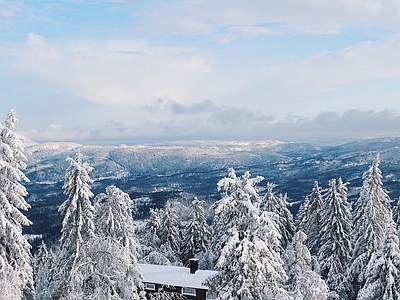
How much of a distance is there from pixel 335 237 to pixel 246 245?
2335 cm

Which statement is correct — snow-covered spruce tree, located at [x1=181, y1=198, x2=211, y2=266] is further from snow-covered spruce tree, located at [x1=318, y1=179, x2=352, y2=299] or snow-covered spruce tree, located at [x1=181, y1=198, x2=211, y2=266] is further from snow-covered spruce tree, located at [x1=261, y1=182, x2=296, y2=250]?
snow-covered spruce tree, located at [x1=318, y1=179, x2=352, y2=299]

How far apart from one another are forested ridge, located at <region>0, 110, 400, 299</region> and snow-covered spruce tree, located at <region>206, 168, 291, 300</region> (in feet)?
0.14

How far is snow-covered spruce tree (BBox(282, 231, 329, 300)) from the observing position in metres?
23.8

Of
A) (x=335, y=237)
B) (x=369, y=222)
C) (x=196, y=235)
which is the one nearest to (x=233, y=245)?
(x=369, y=222)

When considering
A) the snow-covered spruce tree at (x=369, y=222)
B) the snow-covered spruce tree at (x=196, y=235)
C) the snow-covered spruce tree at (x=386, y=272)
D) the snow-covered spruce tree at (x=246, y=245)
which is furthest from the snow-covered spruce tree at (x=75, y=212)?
the snow-covered spruce tree at (x=196, y=235)

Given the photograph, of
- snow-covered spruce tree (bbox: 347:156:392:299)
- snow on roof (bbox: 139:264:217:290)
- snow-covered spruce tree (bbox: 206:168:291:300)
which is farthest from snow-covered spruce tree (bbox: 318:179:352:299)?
snow-covered spruce tree (bbox: 206:168:291:300)

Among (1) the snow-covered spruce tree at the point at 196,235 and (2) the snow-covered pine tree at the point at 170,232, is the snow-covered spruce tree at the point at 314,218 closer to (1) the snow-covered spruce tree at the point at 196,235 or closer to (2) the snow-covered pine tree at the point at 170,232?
(1) the snow-covered spruce tree at the point at 196,235

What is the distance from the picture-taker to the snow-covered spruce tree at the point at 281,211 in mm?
44500

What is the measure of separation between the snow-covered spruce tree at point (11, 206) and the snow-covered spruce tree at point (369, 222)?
82.9 ft

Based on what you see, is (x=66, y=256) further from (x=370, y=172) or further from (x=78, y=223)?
(x=370, y=172)

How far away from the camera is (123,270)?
1608 cm

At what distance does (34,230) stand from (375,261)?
174 metres

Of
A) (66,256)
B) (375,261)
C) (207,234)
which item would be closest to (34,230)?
(207,234)

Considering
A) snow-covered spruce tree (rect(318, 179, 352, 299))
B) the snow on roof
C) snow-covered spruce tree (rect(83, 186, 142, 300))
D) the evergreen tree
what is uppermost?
snow-covered spruce tree (rect(83, 186, 142, 300))
